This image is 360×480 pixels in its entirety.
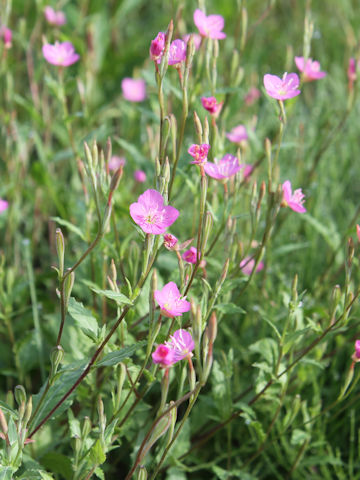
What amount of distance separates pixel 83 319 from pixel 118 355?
0.13 meters

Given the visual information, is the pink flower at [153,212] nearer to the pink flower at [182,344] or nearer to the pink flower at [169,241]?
A: the pink flower at [169,241]

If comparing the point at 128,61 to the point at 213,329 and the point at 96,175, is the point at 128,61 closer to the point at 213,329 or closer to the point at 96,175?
the point at 96,175

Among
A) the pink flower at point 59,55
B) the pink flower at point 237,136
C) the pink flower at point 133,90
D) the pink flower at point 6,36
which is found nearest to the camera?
the pink flower at point 59,55

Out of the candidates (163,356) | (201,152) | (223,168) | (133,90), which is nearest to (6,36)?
(133,90)

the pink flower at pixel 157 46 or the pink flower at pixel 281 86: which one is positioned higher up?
the pink flower at pixel 157 46

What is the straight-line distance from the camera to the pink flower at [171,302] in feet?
4.01

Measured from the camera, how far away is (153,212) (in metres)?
1.28

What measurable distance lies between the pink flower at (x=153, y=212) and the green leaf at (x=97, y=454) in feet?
1.51

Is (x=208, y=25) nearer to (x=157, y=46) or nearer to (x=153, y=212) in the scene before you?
(x=157, y=46)

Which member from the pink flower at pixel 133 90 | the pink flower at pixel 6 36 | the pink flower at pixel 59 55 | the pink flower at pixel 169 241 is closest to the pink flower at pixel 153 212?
the pink flower at pixel 169 241

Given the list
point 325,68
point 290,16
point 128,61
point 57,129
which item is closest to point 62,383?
point 57,129

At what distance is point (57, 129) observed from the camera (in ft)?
9.05

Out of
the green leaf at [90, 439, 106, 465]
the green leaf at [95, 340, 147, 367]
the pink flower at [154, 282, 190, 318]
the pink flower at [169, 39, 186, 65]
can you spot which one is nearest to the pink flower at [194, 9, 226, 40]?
the pink flower at [169, 39, 186, 65]

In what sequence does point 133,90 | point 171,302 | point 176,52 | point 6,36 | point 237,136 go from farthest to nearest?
1. point 133,90
2. point 237,136
3. point 6,36
4. point 176,52
5. point 171,302
